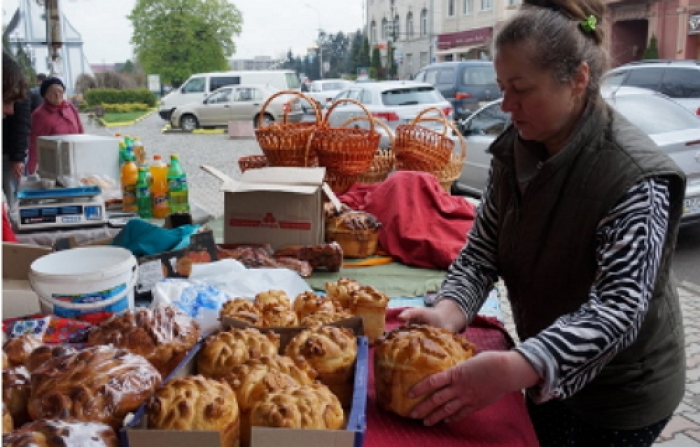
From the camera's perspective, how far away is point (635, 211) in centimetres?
133

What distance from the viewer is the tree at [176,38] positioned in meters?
39.1

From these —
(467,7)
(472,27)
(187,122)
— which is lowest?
(187,122)

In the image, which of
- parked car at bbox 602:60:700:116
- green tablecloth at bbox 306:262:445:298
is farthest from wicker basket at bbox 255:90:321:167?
parked car at bbox 602:60:700:116

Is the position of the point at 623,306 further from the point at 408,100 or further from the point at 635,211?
the point at 408,100

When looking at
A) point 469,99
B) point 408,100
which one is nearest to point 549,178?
point 408,100

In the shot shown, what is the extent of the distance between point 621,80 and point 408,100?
4.10 metres

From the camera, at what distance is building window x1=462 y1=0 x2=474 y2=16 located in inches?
1471

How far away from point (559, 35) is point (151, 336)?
1.17m

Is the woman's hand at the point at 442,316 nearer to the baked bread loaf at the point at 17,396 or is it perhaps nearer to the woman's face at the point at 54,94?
the baked bread loaf at the point at 17,396

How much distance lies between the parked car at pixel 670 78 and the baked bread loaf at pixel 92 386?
9.46m

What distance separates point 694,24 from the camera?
20500 millimetres

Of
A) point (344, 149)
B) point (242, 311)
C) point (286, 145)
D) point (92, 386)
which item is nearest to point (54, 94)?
point (286, 145)

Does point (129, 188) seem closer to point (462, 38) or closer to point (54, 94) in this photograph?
point (54, 94)

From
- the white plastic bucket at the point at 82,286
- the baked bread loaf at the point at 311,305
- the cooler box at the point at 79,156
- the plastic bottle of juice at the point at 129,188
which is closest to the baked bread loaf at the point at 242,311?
the baked bread loaf at the point at 311,305
